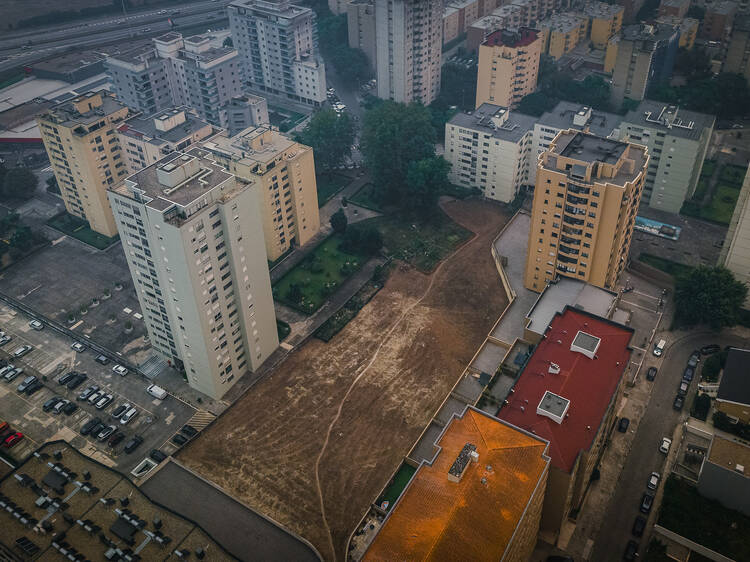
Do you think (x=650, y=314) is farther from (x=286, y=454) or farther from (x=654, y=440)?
(x=286, y=454)

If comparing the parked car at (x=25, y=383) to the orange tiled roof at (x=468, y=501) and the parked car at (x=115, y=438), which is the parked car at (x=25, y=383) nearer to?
the parked car at (x=115, y=438)

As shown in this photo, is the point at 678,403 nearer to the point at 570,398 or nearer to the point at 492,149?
the point at 570,398

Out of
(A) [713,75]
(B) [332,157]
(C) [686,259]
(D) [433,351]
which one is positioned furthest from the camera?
(A) [713,75]

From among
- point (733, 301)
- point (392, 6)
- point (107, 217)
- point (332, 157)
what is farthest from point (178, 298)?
point (392, 6)

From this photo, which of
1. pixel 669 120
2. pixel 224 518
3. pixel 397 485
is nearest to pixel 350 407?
pixel 397 485

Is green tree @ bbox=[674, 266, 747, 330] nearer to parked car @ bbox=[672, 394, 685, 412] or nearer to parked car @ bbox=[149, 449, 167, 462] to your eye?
parked car @ bbox=[672, 394, 685, 412]

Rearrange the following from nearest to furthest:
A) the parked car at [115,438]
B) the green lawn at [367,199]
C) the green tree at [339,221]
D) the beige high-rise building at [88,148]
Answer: the parked car at [115,438] < the beige high-rise building at [88,148] < the green tree at [339,221] < the green lawn at [367,199]

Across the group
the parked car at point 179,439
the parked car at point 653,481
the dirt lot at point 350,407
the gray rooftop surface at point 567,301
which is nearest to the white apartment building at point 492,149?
the dirt lot at point 350,407
